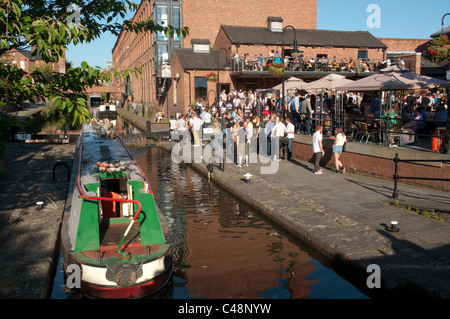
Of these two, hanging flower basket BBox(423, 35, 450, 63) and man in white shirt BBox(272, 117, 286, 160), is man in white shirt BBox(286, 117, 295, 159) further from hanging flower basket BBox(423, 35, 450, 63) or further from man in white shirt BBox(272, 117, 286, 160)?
hanging flower basket BBox(423, 35, 450, 63)

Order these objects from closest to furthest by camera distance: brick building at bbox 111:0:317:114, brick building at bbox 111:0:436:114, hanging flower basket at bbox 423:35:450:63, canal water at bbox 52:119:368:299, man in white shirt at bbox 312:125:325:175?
1. canal water at bbox 52:119:368:299
2. hanging flower basket at bbox 423:35:450:63
3. man in white shirt at bbox 312:125:325:175
4. brick building at bbox 111:0:436:114
5. brick building at bbox 111:0:317:114

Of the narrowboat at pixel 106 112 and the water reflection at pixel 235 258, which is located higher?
the narrowboat at pixel 106 112

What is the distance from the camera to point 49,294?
24.0ft

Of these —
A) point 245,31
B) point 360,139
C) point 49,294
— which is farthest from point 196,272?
point 245,31

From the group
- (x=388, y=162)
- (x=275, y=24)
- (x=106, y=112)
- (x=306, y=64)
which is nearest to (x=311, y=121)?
(x=388, y=162)

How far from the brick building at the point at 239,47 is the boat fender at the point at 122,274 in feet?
77.3

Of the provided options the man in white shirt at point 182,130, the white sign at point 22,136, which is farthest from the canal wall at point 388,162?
the white sign at point 22,136

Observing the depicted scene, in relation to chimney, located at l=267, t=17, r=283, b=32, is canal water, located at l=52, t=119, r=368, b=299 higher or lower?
lower

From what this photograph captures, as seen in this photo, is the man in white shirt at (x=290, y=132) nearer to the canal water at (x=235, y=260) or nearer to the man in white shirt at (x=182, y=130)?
the canal water at (x=235, y=260)

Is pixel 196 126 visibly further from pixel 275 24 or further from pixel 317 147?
pixel 275 24

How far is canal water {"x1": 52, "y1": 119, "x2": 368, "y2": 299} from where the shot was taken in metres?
7.36

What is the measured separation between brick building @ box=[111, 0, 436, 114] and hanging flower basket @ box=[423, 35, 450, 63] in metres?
19.8

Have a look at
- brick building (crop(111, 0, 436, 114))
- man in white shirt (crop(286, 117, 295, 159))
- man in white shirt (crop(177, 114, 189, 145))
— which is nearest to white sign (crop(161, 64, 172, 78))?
brick building (crop(111, 0, 436, 114))

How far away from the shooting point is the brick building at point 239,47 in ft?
118
